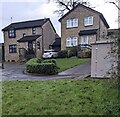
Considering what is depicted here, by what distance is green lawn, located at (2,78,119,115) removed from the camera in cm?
741

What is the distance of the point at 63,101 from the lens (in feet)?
27.1

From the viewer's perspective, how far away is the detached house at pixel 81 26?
3666cm

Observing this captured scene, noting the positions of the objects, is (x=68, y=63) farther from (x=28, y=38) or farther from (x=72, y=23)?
(x=28, y=38)

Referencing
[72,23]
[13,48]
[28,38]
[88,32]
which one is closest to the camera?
[88,32]

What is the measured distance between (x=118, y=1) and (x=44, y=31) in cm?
3457

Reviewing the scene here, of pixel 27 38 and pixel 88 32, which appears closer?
pixel 88 32

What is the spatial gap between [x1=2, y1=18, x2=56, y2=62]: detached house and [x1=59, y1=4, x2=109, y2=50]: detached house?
385cm

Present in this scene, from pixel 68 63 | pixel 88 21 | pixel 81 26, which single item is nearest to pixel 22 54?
pixel 81 26

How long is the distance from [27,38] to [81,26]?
32.2 ft

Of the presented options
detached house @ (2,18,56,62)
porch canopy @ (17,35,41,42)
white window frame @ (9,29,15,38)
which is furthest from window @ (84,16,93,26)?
white window frame @ (9,29,15,38)

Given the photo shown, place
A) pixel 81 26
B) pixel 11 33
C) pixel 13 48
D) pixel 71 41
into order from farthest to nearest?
pixel 11 33 → pixel 13 48 → pixel 71 41 → pixel 81 26

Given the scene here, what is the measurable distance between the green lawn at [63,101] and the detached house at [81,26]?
26.9 m

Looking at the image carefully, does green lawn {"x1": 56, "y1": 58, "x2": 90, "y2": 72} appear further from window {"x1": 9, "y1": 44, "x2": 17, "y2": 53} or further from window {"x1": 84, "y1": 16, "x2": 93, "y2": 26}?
window {"x1": 9, "y1": 44, "x2": 17, "y2": 53}

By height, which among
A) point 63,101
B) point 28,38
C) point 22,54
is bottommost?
A: point 63,101
